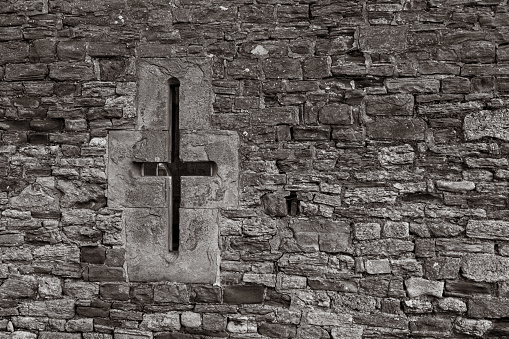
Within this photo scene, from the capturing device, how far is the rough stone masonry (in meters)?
3.35

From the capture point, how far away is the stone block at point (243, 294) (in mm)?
3504

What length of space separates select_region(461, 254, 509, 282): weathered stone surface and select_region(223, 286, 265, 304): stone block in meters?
1.37

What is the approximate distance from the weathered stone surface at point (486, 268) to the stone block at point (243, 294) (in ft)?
4.50

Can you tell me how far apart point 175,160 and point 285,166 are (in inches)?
32.5

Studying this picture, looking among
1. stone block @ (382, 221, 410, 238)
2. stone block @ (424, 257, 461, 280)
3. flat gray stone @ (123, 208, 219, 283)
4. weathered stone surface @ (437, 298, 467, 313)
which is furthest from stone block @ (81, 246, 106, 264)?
weathered stone surface @ (437, 298, 467, 313)

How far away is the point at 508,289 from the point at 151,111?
269cm

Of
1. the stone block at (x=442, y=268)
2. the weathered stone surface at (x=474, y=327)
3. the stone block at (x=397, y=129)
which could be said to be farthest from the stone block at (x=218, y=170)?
the weathered stone surface at (x=474, y=327)

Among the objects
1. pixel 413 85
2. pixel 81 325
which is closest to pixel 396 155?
pixel 413 85

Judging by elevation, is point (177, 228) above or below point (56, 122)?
below

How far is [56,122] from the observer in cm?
368

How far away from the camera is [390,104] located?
11.2 ft

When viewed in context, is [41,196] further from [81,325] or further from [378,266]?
[378,266]

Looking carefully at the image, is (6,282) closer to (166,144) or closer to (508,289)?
(166,144)

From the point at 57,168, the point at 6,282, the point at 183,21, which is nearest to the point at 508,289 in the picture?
the point at 183,21
